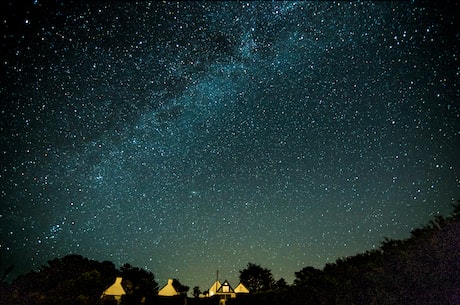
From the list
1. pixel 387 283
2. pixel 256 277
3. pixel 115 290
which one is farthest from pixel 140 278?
pixel 387 283

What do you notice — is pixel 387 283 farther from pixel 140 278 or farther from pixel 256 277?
pixel 256 277

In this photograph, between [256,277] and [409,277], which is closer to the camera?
[409,277]

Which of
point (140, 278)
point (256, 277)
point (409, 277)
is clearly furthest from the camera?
point (256, 277)

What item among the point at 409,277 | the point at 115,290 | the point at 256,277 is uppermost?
the point at 256,277

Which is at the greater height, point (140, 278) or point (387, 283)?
point (140, 278)

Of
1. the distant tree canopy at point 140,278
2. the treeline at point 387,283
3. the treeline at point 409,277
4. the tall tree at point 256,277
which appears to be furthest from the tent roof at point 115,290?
the tall tree at point 256,277

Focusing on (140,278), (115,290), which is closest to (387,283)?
(115,290)

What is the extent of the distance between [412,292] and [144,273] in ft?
184

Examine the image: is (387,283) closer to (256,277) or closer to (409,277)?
(409,277)

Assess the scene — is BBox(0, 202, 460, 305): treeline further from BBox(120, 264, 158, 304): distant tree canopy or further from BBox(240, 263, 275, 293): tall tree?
BBox(240, 263, 275, 293): tall tree

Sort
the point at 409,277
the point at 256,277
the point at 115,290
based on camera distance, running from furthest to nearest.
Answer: the point at 256,277 → the point at 115,290 → the point at 409,277

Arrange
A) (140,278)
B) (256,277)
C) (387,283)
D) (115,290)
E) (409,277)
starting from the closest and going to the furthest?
(409,277) → (387,283) → (115,290) → (140,278) → (256,277)

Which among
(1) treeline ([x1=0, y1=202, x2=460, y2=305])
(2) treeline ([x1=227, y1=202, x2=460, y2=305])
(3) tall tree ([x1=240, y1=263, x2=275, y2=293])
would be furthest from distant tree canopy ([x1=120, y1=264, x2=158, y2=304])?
(2) treeline ([x1=227, y1=202, x2=460, y2=305])

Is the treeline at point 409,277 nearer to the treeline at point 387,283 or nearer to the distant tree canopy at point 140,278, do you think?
the treeline at point 387,283
